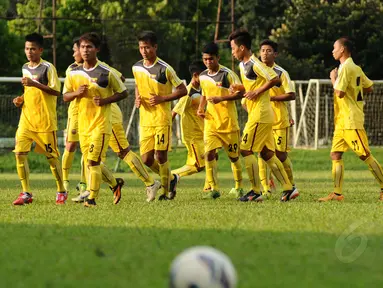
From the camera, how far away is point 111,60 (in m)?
31.4

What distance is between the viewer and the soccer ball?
260 inches

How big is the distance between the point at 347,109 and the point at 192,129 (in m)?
4.25

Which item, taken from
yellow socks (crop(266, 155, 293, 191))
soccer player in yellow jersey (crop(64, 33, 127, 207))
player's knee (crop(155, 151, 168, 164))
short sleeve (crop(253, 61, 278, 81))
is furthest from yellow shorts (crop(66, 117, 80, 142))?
short sleeve (crop(253, 61, 278, 81))

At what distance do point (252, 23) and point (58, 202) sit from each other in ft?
116

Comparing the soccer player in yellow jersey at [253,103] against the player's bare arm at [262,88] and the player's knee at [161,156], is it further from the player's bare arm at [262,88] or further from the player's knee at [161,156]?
the player's knee at [161,156]

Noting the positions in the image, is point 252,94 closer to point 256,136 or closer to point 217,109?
point 256,136

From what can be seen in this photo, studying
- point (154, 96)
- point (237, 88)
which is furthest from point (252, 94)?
point (154, 96)

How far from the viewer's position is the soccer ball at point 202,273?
6.60 m

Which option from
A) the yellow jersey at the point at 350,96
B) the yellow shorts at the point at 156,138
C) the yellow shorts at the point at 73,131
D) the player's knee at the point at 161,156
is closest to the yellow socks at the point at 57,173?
the yellow shorts at the point at 156,138

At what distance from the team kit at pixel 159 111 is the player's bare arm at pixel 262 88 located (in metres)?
0.01

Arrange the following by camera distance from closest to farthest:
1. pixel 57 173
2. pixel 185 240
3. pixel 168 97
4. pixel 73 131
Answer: pixel 185 240, pixel 168 97, pixel 57 173, pixel 73 131

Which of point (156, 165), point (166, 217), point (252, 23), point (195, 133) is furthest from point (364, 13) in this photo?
point (166, 217)

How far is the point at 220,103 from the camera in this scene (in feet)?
55.1

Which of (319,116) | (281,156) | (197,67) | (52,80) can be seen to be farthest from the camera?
(319,116)
